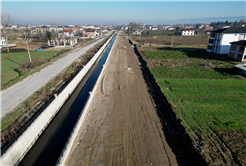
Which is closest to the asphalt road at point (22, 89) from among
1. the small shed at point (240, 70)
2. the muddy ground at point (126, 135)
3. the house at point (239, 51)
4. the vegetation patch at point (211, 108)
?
the muddy ground at point (126, 135)

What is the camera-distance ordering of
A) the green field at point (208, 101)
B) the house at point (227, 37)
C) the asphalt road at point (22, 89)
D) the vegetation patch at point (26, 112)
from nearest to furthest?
1. the vegetation patch at point (26, 112)
2. the green field at point (208, 101)
3. the asphalt road at point (22, 89)
4. the house at point (227, 37)

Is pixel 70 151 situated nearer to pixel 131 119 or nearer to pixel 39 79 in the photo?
pixel 131 119

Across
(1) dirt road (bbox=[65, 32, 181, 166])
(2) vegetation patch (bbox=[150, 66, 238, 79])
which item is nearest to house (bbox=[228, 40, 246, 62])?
(2) vegetation patch (bbox=[150, 66, 238, 79])

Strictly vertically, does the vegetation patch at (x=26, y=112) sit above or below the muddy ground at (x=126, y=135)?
above

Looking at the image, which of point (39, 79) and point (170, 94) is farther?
point (39, 79)

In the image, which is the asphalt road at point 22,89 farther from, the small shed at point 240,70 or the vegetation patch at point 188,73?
the small shed at point 240,70

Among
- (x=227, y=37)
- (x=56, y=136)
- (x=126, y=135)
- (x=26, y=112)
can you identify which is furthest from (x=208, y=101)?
(x=227, y=37)

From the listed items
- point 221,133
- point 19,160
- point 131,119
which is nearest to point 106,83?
point 131,119

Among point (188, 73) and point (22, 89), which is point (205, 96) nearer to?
point (188, 73)
